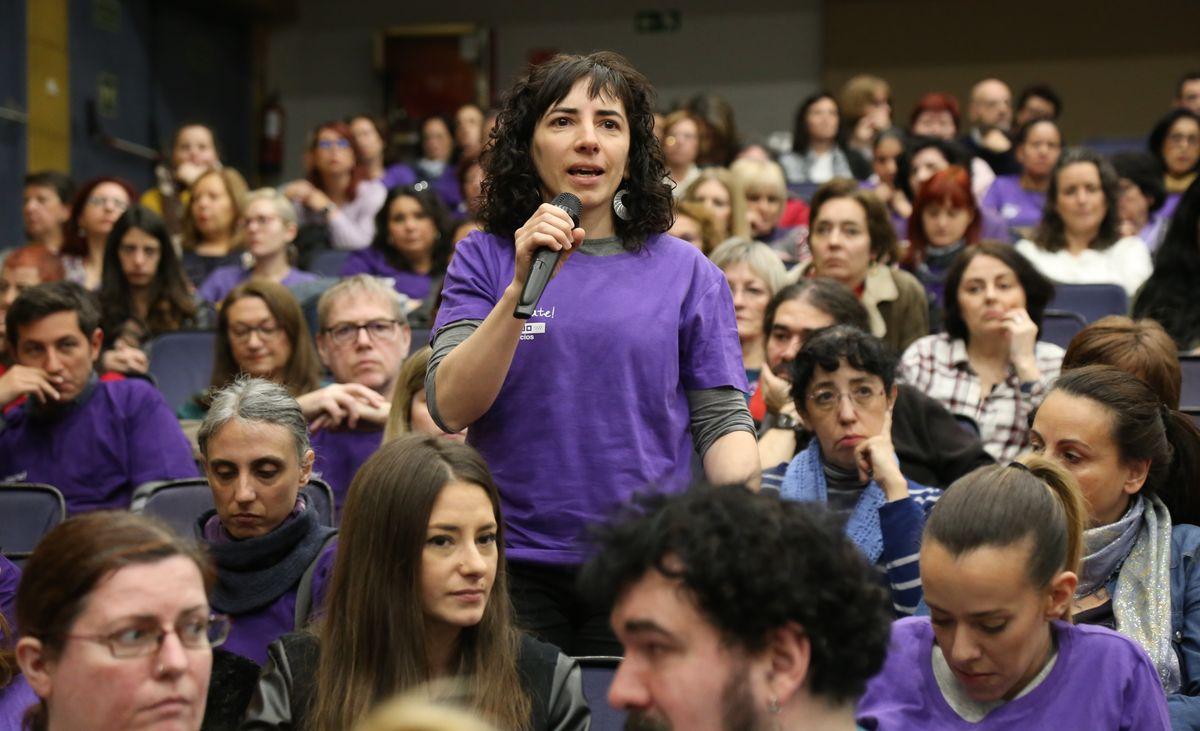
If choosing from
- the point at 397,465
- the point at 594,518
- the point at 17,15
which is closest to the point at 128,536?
the point at 397,465

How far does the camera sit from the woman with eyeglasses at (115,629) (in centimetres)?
147

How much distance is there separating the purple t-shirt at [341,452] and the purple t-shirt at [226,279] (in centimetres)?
179

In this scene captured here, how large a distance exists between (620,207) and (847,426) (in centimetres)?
82

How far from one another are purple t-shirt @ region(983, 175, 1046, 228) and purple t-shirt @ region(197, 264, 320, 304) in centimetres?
278

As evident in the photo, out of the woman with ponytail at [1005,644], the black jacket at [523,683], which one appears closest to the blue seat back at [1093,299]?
the woman with ponytail at [1005,644]

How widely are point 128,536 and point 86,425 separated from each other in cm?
209

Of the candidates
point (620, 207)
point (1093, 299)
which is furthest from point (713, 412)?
point (1093, 299)

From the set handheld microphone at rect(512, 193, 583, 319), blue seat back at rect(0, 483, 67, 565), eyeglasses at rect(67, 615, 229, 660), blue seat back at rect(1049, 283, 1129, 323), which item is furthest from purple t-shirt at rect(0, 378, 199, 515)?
blue seat back at rect(1049, 283, 1129, 323)

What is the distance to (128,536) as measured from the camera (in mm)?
1561

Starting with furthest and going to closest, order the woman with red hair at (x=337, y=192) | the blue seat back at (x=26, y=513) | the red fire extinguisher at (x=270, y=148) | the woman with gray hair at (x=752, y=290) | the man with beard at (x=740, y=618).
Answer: the red fire extinguisher at (x=270, y=148) → the woman with red hair at (x=337, y=192) → the woman with gray hair at (x=752, y=290) → the blue seat back at (x=26, y=513) → the man with beard at (x=740, y=618)

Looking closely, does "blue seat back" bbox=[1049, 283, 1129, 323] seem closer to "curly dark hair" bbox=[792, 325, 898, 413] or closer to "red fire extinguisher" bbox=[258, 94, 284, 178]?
"curly dark hair" bbox=[792, 325, 898, 413]

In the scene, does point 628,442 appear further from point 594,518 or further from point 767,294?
point 767,294

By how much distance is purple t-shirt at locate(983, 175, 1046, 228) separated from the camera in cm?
595

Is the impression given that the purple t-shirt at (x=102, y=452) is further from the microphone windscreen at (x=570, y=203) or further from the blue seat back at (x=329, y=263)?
the blue seat back at (x=329, y=263)
